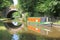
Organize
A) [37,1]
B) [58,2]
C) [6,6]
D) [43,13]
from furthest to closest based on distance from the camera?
[6,6], [37,1], [43,13], [58,2]

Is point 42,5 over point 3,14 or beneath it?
over

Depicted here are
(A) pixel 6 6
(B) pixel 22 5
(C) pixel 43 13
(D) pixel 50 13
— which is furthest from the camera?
(A) pixel 6 6

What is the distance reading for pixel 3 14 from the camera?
205ft

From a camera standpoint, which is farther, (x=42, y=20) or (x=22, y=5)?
(x=22, y=5)

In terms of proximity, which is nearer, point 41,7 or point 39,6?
point 41,7

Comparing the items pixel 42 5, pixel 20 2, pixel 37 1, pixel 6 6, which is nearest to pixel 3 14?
pixel 6 6

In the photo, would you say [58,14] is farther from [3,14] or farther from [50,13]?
[3,14]

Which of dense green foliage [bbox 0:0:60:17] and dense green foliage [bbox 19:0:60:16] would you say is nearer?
dense green foliage [bbox 0:0:60:17]

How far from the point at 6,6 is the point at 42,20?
26.9 meters

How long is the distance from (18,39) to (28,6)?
3173 centimetres

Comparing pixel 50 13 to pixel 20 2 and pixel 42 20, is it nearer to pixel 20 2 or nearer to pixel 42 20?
pixel 42 20

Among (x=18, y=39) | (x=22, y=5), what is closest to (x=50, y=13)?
(x=22, y=5)

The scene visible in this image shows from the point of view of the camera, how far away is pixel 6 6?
6222 cm

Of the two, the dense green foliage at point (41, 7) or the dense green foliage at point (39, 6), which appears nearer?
the dense green foliage at point (41, 7)
